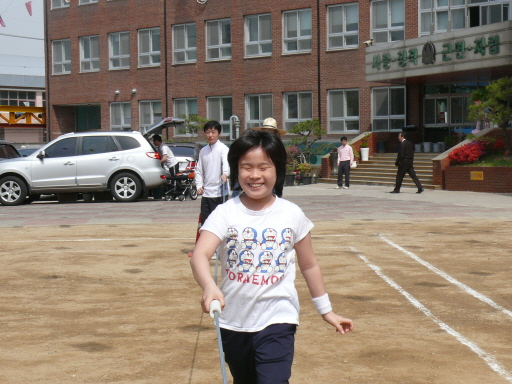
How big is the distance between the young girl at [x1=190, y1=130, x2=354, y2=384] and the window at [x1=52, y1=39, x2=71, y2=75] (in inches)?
1872

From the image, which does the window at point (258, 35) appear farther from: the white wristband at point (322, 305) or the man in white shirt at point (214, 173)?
the white wristband at point (322, 305)

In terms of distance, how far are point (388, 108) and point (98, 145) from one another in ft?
55.9

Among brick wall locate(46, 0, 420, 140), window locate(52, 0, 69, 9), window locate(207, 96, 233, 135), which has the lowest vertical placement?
window locate(207, 96, 233, 135)

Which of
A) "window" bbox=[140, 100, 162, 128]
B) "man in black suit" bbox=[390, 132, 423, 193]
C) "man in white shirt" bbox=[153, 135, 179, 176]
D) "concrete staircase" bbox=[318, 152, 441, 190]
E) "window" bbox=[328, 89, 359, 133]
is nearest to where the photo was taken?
"man in white shirt" bbox=[153, 135, 179, 176]

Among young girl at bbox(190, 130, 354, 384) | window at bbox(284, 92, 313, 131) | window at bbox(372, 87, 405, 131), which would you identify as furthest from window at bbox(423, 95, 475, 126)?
A: young girl at bbox(190, 130, 354, 384)

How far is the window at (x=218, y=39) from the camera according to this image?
140 feet

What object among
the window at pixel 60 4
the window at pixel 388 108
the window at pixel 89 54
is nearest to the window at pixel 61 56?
the window at pixel 89 54

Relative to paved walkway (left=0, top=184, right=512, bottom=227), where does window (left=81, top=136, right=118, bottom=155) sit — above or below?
above

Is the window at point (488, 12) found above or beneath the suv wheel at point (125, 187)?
above

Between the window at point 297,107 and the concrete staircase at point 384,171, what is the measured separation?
5.82m

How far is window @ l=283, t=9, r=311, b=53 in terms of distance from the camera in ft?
129

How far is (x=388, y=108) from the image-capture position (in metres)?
36.7

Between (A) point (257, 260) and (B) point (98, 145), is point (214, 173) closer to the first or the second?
(A) point (257, 260)

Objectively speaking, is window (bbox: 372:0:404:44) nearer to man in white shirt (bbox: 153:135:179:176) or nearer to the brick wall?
the brick wall
